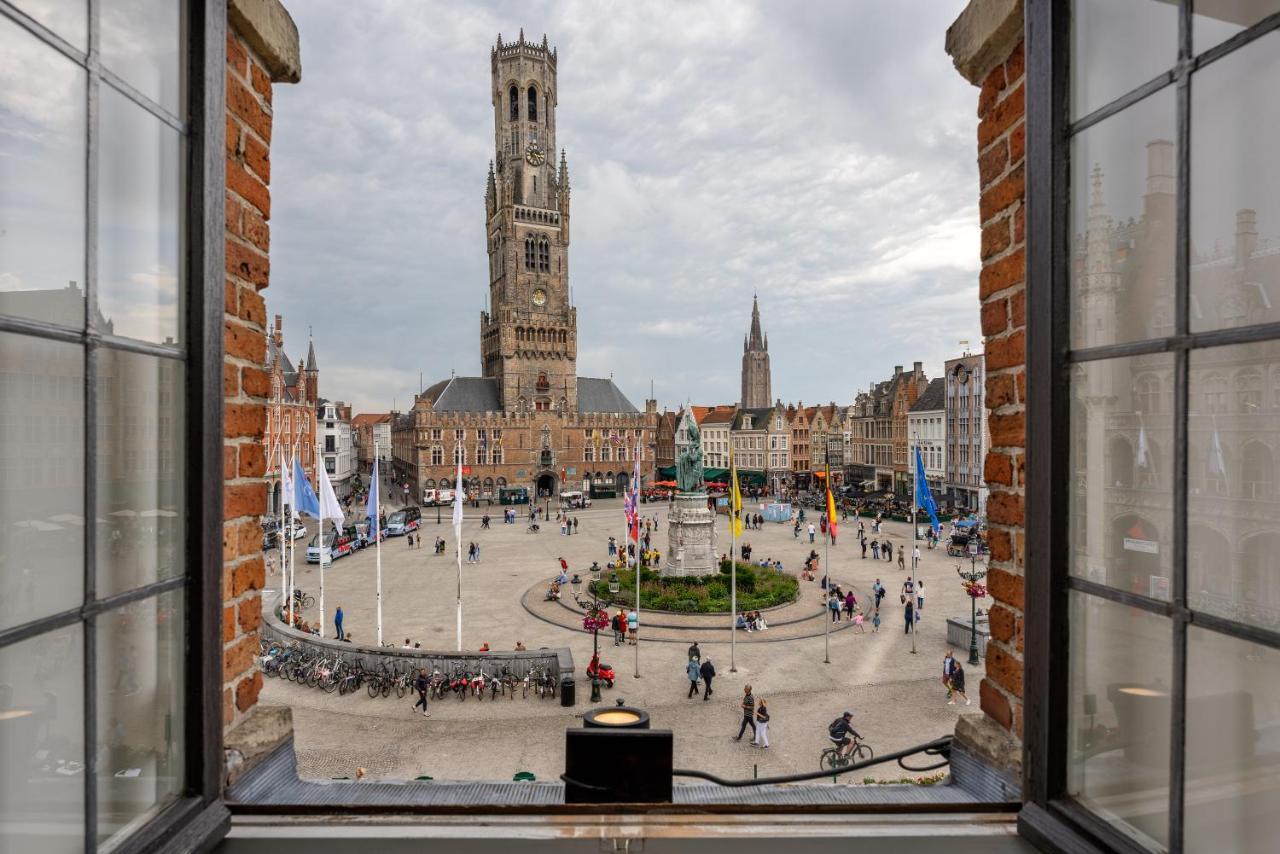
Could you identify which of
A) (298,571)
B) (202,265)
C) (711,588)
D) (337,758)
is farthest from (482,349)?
(202,265)

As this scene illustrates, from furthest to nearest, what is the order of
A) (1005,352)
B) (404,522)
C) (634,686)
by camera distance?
1. (404,522)
2. (634,686)
3. (1005,352)

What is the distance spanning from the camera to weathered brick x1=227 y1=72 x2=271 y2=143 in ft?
9.59

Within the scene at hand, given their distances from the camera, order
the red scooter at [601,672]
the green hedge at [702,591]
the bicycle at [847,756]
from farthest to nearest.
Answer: the green hedge at [702,591] → the red scooter at [601,672] → the bicycle at [847,756]

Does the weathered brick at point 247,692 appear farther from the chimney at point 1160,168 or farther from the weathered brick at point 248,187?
the chimney at point 1160,168

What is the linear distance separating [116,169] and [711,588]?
24839mm

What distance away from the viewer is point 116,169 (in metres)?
2.25

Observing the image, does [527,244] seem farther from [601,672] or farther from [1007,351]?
[1007,351]

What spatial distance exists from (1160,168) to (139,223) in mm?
3173

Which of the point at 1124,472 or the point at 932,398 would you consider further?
the point at 932,398

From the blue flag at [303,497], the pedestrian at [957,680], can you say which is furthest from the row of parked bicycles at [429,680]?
the pedestrian at [957,680]

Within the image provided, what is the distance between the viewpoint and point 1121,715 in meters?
2.38

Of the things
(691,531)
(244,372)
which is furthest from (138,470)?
(691,531)

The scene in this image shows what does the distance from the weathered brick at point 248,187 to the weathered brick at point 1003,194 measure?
306 cm

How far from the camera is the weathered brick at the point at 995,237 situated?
307 cm
